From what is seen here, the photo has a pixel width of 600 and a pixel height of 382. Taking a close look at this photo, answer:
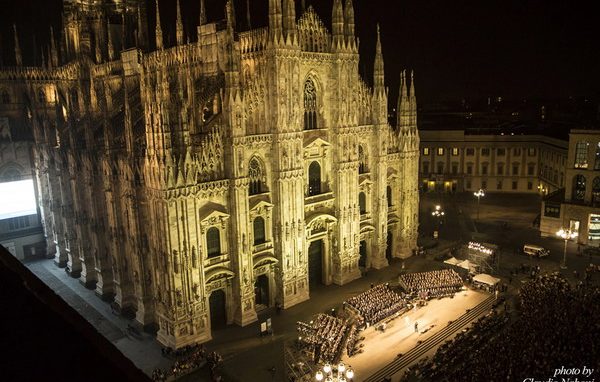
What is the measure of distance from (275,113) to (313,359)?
19698mm

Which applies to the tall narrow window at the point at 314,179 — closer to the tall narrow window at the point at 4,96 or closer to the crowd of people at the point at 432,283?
the crowd of people at the point at 432,283

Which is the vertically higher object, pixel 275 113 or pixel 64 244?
pixel 275 113

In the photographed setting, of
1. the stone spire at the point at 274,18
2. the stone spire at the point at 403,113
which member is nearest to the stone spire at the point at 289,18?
the stone spire at the point at 274,18

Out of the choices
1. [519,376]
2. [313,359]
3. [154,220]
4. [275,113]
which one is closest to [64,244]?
[154,220]

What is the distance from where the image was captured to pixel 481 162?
83.2 metres

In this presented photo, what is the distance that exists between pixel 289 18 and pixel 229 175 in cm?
1413

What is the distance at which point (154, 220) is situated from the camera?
35.2m

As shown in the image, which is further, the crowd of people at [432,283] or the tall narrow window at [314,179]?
the tall narrow window at [314,179]

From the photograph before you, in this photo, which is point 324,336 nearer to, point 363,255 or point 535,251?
point 363,255

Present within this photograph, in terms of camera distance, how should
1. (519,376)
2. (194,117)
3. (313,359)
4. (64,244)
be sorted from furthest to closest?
(64,244)
(194,117)
(313,359)
(519,376)

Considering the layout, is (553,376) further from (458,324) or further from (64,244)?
(64,244)

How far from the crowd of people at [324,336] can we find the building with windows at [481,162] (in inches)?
2122

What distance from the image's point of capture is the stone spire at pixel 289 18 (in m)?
39.4

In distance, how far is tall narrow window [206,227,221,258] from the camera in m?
37.8
